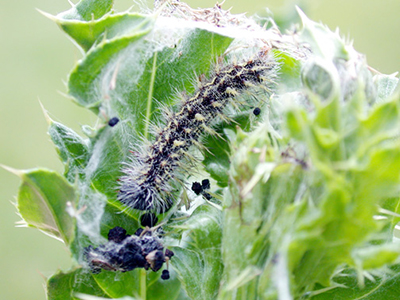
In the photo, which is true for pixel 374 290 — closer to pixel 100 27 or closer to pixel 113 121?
pixel 113 121

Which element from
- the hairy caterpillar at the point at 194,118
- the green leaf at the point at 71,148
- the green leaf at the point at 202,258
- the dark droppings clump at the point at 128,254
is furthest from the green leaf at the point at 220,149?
the green leaf at the point at 71,148

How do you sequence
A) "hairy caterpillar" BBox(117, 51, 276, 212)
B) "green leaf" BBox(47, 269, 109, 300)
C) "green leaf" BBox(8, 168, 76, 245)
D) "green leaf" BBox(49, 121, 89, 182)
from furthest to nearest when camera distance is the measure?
"hairy caterpillar" BBox(117, 51, 276, 212)
"green leaf" BBox(49, 121, 89, 182)
"green leaf" BBox(47, 269, 109, 300)
"green leaf" BBox(8, 168, 76, 245)

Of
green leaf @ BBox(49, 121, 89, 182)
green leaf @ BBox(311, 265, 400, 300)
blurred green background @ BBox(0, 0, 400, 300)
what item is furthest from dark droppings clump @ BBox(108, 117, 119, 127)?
blurred green background @ BBox(0, 0, 400, 300)

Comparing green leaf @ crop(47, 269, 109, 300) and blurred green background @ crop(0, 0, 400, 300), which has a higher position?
blurred green background @ crop(0, 0, 400, 300)

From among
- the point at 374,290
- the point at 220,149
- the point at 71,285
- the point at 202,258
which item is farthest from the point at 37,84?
the point at 374,290

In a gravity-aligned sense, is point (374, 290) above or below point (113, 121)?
below

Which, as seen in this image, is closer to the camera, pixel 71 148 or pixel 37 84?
pixel 71 148

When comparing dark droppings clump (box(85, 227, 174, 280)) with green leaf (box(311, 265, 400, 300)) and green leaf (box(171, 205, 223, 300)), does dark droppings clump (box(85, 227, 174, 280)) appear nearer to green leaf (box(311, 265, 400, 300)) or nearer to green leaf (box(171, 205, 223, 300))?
green leaf (box(171, 205, 223, 300))
